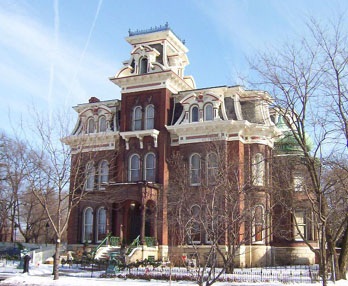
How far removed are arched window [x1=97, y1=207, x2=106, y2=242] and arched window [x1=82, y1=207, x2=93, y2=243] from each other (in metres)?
0.82

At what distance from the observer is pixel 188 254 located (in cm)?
3541

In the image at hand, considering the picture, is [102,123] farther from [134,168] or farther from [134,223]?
[134,223]

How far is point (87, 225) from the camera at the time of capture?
40.9 metres

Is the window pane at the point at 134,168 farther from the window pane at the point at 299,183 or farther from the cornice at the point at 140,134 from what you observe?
the window pane at the point at 299,183

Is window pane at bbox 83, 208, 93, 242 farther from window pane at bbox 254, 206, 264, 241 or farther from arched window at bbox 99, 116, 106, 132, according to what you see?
window pane at bbox 254, 206, 264, 241

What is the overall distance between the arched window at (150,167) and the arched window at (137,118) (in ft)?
8.13

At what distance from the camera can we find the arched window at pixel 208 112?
37.5 meters

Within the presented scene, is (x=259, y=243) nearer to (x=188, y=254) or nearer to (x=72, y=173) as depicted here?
(x=188, y=254)

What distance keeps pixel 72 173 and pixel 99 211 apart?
10.0 m

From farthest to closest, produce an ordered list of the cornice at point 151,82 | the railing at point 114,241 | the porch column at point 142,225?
the cornice at point 151,82, the railing at point 114,241, the porch column at point 142,225

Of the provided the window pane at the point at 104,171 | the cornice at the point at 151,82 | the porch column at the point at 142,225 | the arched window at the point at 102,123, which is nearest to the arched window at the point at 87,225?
the window pane at the point at 104,171

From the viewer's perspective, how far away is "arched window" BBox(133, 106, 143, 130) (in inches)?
1556

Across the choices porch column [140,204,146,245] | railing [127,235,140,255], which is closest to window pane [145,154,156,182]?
porch column [140,204,146,245]

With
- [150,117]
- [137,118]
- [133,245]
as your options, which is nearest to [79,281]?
[133,245]
